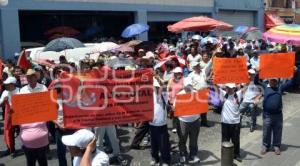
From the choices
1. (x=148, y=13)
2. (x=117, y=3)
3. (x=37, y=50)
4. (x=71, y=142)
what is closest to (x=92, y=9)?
(x=117, y=3)

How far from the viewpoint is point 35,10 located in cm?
1903

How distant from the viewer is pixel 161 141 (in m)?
7.86

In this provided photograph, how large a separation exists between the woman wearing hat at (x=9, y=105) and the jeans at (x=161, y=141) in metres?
2.51

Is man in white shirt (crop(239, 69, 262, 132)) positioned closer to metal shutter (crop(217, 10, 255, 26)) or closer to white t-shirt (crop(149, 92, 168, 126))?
white t-shirt (crop(149, 92, 168, 126))

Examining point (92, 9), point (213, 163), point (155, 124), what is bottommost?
point (213, 163)

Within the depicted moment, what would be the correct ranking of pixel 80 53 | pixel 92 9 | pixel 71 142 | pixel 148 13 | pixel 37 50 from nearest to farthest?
pixel 71 142, pixel 37 50, pixel 80 53, pixel 92 9, pixel 148 13

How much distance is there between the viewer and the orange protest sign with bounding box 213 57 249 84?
919cm

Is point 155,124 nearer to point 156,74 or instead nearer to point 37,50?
point 156,74

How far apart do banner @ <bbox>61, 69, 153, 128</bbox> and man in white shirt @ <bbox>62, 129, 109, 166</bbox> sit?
211cm

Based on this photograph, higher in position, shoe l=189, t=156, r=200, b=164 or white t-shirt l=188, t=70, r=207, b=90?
white t-shirt l=188, t=70, r=207, b=90

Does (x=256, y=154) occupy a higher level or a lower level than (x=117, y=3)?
lower

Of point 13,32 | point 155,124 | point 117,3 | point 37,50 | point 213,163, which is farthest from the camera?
point 117,3

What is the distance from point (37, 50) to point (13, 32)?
3311mm

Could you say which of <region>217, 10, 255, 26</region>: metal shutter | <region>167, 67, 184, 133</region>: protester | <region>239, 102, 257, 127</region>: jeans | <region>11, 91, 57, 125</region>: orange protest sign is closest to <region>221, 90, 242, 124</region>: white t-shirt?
<region>167, 67, 184, 133</region>: protester
